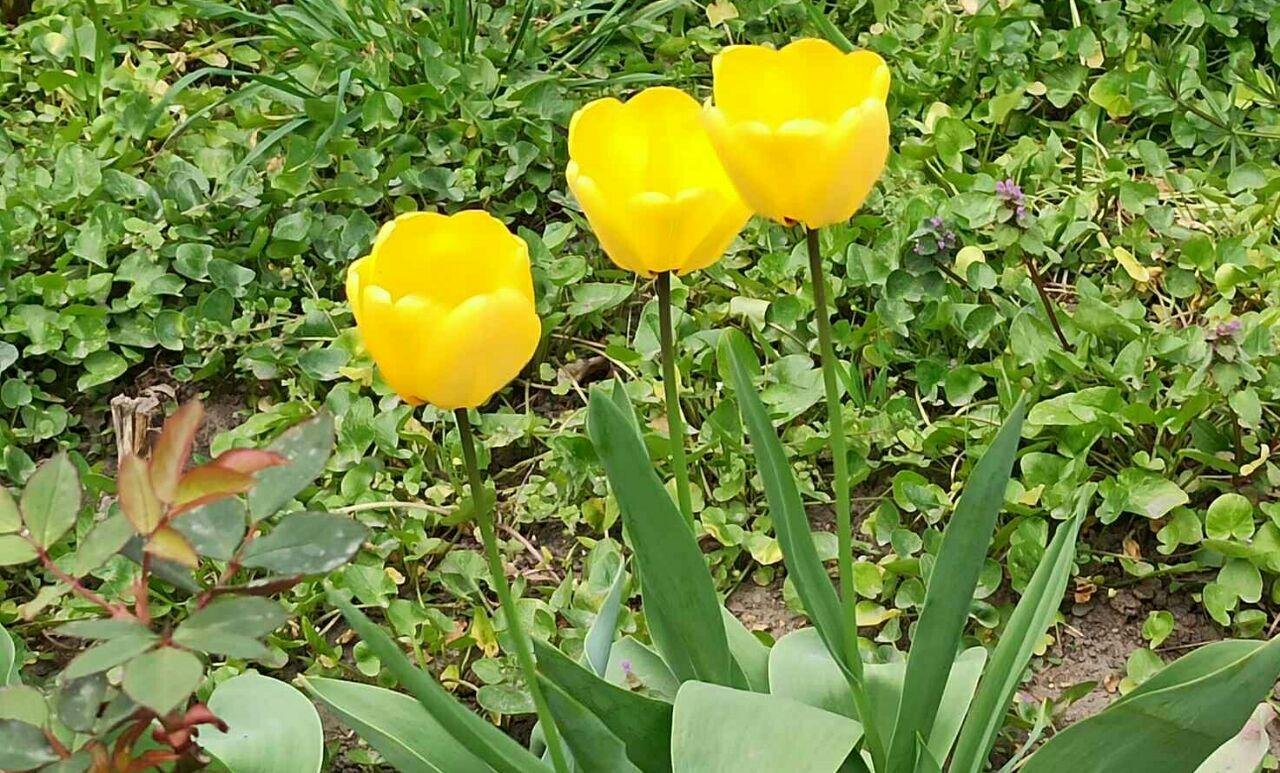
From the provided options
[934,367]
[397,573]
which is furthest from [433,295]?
[934,367]

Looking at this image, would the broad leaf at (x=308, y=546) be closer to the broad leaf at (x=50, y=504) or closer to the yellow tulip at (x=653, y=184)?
the broad leaf at (x=50, y=504)

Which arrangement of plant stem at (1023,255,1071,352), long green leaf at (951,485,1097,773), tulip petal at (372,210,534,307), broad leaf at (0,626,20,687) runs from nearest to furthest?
tulip petal at (372,210,534,307)
long green leaf at (951,485,1097,773)
broad leaf at (0,626,20,687)
plant stem at (1023,255,1071,352)

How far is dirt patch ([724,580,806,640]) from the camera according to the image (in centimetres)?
171

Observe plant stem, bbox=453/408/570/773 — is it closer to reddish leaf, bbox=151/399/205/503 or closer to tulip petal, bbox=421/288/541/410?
tulip petal, bbox=421/288/541/410

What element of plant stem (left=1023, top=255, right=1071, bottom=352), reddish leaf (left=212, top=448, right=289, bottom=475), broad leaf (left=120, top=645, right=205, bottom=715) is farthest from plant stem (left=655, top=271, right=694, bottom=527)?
plant stem (left=1023, top=255, right=1071, bottom=352)

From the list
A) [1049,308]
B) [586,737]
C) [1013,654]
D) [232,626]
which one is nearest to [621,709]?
[586,737]

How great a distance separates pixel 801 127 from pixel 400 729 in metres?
0.65

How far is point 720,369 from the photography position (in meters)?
1.89

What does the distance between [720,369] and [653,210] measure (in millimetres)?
938

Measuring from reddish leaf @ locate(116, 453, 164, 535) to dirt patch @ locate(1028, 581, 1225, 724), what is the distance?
1142 mm

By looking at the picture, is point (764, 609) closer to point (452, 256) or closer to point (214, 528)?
point (452, 256)

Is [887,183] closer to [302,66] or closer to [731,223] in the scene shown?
[302,66]

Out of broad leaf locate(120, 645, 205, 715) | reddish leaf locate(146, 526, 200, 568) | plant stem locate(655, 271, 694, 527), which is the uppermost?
reddish leaf locate(146, 526, 200, 568)

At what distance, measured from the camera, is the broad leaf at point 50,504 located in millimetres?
812
